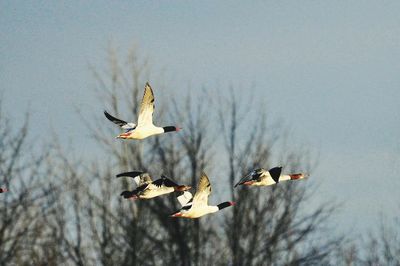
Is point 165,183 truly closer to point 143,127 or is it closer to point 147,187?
point 147,187

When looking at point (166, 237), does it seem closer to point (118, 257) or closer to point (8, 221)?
point (118, 257)

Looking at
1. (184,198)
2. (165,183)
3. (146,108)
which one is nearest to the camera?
(146,108)

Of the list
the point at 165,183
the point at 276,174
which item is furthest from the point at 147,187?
the point at 276,174

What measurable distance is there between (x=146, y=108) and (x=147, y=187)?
7.14 ft

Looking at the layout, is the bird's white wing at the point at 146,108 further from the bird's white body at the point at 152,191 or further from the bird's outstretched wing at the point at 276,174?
the bird's outstretched wing at the point at 276,174

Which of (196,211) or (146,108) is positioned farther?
(196,211)

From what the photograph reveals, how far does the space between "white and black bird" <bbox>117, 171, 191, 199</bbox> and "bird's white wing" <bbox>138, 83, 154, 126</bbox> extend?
1242mm

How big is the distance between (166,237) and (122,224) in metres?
1.63

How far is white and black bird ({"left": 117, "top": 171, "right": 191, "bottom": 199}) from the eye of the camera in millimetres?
33250

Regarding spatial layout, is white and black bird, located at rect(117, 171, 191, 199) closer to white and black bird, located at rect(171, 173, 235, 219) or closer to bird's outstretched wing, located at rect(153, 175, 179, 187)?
bird's outstretched wing, located at rect(153, 175, 179, 187)

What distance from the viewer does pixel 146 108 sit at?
33.0m

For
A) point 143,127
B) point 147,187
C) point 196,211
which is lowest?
point 196,211

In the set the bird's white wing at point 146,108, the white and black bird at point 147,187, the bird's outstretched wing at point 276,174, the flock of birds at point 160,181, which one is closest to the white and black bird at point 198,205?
the flock of birds at point 160,181

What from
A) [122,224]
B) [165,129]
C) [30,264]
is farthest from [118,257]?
[165,129]
